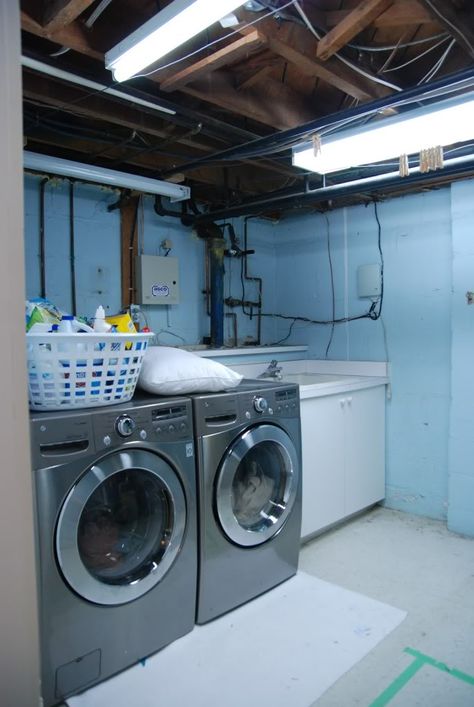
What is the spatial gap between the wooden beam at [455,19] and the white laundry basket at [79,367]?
4.71 feet

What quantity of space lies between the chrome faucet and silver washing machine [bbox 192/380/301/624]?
2.77 ft

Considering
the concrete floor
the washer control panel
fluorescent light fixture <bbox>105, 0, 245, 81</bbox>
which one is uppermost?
fluorescent light fixture <bbox>105, 0, 245, 81</bbox>

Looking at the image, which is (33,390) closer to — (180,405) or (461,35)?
(180,405)

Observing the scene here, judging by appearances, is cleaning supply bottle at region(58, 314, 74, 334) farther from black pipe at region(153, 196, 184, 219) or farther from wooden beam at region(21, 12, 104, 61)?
black pipe at region(153, 196, 184, 219)

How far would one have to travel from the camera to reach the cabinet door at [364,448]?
3.04m

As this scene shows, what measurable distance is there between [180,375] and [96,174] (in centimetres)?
123

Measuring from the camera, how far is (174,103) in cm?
203

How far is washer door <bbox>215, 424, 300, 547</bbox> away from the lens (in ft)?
6.92

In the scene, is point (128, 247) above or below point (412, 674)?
above

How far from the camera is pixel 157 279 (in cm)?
310

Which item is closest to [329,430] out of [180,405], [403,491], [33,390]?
[403,491]

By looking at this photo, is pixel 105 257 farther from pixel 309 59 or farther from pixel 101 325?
pixel 309 59

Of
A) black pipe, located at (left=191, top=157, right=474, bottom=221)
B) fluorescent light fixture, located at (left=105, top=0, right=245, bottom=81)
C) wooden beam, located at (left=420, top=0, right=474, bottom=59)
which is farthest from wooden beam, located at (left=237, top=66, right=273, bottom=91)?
black pipe, located at (left=191, top=157, right=474, bottom=221)

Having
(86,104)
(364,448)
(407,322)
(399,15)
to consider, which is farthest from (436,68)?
(364,448)
